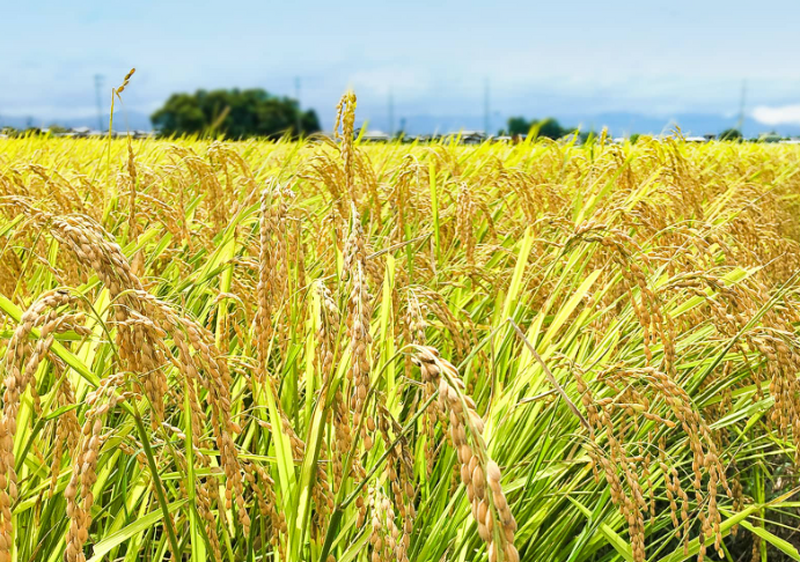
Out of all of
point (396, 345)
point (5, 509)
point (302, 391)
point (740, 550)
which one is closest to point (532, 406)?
point (396, 345)

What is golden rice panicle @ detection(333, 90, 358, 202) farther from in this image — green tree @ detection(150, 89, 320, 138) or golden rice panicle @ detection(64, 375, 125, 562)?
green tree @ detection(150, 89, 320, 138)

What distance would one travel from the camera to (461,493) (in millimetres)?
1706

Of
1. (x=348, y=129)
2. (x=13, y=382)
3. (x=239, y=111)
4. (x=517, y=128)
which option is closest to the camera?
(x=13, y=382)

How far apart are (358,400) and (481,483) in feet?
1.07

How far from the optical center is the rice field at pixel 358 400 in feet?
3.43

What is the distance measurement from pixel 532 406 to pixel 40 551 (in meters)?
1.39

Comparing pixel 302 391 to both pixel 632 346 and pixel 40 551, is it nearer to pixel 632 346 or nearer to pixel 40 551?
pixel 40 551

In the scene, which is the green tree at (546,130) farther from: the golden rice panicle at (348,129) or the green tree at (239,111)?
the green tree at (239,111)

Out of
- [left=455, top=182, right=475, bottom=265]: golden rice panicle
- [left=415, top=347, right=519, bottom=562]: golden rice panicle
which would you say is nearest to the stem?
[left=415, top=347, right=519, bottom=562]: golden rice panicle

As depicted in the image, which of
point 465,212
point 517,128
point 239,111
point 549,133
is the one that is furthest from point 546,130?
point 239,111

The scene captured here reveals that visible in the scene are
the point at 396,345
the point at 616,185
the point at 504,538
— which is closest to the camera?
the point at 504,538

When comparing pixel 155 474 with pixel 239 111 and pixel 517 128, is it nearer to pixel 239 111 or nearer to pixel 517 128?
pixel 517 128

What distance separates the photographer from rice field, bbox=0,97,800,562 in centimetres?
104

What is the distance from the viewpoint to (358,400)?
983mm
